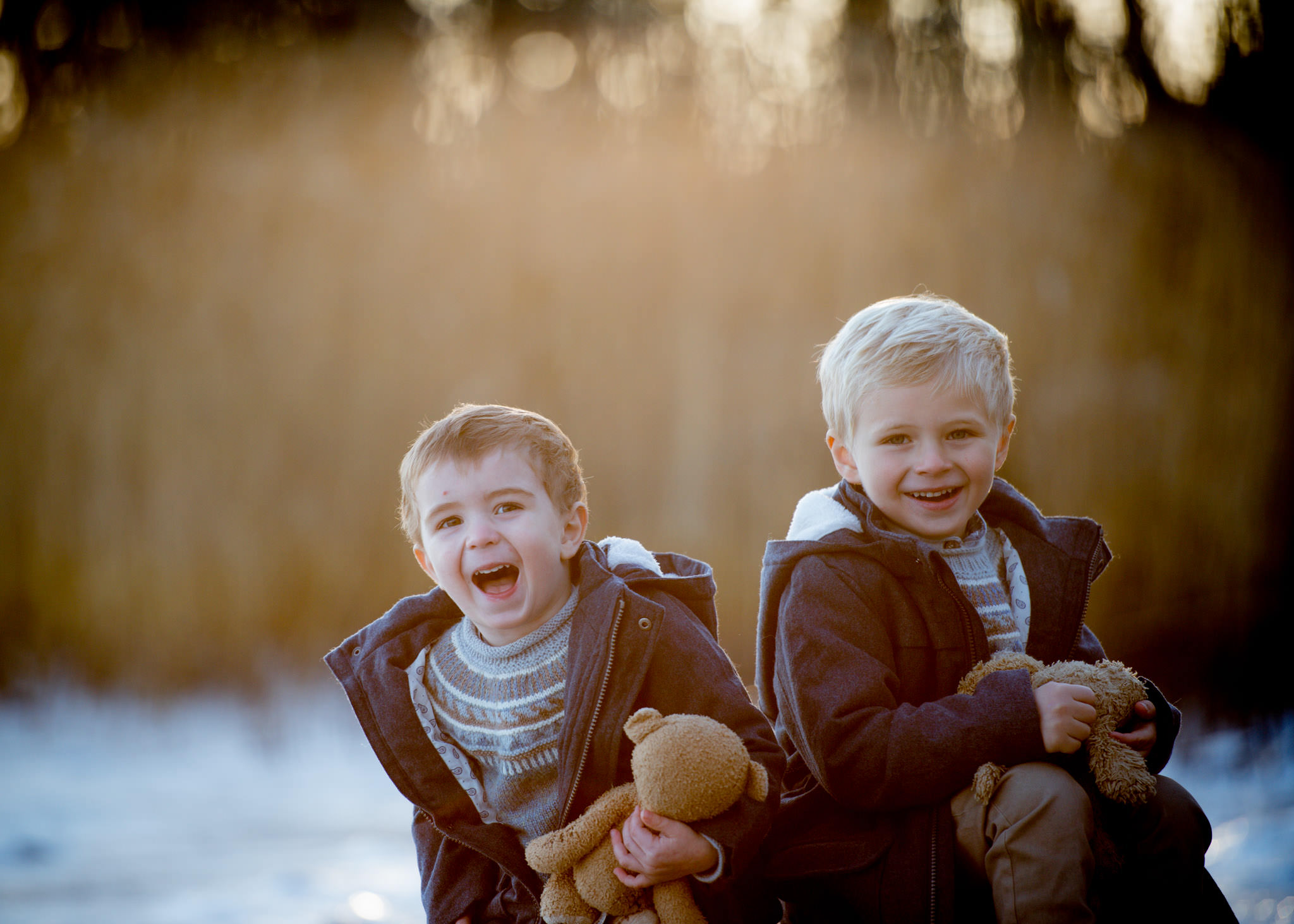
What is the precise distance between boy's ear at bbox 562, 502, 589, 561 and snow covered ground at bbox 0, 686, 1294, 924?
4.34 feet

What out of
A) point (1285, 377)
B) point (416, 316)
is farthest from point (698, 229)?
point (1285, 377)

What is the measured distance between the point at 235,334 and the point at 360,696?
3.05 metres

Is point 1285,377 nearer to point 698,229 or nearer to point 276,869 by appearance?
point 698,229

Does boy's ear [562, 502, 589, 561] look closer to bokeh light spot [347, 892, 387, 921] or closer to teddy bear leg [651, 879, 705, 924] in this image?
teddy bear leg [651, 879, 705, 924]

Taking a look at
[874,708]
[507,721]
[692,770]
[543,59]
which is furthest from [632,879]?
[543,59]

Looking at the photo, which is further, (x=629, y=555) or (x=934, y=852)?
(x=629, y=555)

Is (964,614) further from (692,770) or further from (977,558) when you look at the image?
(692,770)

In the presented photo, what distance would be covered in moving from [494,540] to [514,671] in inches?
8.6

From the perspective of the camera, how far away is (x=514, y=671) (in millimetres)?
1533

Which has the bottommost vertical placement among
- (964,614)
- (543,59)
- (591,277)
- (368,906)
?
(368,906)

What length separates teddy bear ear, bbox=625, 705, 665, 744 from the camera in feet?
4.45

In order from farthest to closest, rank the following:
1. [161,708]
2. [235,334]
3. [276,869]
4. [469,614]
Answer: [235,334]
[161,708]
[276,869]
[469,614]

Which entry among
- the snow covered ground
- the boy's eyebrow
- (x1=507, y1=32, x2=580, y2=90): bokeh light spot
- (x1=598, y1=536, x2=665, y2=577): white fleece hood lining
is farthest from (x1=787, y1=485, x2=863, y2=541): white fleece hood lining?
(x1=507, y1=32, x2=580, y2=90): bokeh light spot

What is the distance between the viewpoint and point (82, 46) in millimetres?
4234
